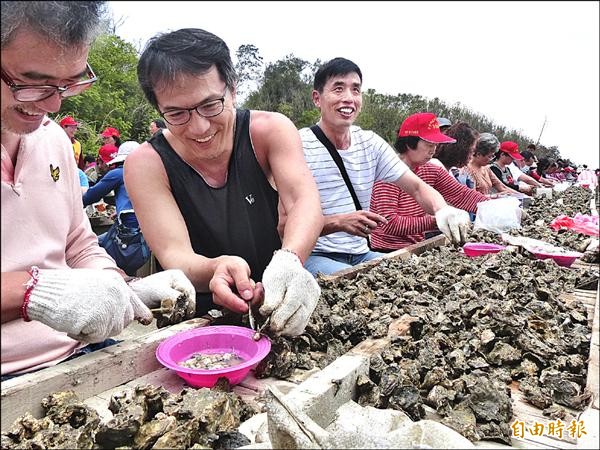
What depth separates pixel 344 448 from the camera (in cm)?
115

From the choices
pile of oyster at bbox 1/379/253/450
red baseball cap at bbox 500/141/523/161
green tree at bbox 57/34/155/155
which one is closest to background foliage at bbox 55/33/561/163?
green tree at bbox 57/34/155/155

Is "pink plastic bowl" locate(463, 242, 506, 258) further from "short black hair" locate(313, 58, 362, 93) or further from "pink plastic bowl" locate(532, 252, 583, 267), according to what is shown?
"short black hair" locate(313, 58, 362, 93)

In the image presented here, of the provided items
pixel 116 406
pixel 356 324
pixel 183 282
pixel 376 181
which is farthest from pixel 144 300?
pixel 376 181

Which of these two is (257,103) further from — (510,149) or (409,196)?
(409,196)

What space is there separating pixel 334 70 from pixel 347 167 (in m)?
0.91

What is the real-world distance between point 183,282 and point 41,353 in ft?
2.17

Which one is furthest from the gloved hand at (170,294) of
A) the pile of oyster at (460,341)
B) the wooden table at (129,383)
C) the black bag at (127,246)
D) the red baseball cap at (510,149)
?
the red baseball cap at (510,149)

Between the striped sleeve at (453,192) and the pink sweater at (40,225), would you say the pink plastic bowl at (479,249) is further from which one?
the pink sweater at (40,225)

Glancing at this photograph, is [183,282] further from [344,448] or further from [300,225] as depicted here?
[344,448]

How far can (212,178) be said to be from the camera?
2.96 metres

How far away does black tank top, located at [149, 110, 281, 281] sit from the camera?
9.55ft

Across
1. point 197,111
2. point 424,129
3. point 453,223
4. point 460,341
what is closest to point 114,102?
point 424,129

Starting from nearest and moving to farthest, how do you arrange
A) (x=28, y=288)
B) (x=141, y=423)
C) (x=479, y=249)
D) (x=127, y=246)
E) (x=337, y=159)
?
(x=141, y=423) → (x=28, y=288) → (x=479, y=249) → (x=337, y=159) → (x=127, y=246)

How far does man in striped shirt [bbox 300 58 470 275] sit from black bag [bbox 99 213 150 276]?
91.8 inches
